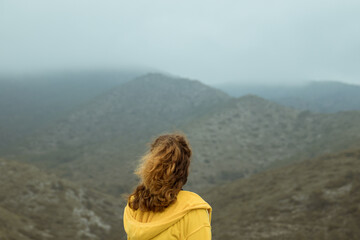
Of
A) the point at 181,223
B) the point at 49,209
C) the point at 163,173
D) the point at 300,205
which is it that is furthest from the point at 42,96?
the point at 181,223

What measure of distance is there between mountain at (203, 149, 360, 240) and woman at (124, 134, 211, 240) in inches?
499

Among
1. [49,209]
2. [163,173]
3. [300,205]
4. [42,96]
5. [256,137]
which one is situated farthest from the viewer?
[42,96]

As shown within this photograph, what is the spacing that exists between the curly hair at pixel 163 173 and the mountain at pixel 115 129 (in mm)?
44203

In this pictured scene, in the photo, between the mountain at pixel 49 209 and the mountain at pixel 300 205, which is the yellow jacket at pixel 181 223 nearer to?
the mountain at pixel 300 205

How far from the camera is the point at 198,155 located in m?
58.4

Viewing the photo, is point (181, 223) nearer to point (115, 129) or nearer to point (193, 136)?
point (193, 136)

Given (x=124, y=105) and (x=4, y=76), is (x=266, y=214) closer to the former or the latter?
(x=124, y=105)

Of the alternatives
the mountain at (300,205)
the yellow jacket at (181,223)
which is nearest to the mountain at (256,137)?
the mountain at (300,205)

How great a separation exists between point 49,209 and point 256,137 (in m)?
52.6

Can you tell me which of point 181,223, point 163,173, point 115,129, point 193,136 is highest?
point 163,173

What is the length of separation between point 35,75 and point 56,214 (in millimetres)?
157523

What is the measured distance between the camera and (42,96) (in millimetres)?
126188

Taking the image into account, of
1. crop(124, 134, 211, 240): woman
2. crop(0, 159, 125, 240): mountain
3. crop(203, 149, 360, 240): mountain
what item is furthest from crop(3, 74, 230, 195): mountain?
crop(124, 134, 211, 240): woman

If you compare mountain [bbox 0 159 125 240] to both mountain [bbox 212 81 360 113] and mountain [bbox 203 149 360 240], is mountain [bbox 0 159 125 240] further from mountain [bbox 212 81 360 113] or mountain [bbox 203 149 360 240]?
mountain [bbox 212 81 360 113]
